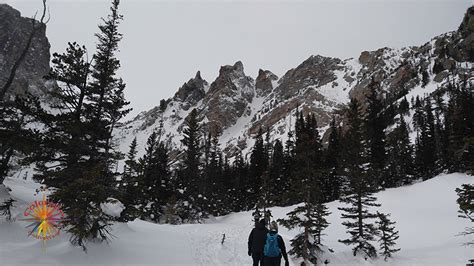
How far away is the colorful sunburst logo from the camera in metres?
9.81

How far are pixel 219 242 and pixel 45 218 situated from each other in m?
10.8

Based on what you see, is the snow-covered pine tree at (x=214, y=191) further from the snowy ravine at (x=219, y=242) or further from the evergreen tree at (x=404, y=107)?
the evergreen tree at (x=404, y=107)

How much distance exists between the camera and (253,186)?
5303cm

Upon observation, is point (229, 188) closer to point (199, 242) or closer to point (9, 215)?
point (199, 242)

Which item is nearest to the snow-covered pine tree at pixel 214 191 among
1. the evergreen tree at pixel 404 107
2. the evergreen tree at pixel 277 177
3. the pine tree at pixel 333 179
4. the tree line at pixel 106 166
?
the tree line at pixel 106 166

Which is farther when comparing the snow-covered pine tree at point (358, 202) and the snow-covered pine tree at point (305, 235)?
the snow-covered pine tree at point (358, 202)

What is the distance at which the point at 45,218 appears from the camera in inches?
389

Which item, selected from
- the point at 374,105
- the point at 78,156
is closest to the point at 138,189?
Result: the point at 78,156

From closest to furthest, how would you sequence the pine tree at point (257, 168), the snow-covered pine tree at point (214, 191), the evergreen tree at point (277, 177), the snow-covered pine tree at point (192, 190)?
the snow-covered pine tree at point (192, 190) < the snow-covered pine tree at point (214, 191) < the evergreen tree at point (277, 177) < the pine tree at point (257, 168)

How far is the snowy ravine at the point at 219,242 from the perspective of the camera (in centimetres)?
→ 970

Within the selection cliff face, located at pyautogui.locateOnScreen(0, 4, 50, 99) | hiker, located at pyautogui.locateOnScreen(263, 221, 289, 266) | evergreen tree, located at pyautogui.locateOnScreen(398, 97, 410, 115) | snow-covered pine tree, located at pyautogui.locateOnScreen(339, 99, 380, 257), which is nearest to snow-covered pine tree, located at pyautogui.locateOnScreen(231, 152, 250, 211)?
snow-covered pine tree, located at pyautogui.locateOnScreen(339, 99, 380, 257)

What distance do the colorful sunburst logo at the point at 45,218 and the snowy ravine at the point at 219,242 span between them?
284 millimetres

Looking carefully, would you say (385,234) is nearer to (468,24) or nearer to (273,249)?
(273,249)

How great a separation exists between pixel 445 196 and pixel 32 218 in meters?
36.5
